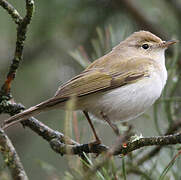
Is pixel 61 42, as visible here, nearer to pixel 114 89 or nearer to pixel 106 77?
pixel 106 77

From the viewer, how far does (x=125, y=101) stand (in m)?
3.14

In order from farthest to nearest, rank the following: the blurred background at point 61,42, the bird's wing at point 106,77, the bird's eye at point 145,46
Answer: the blurred background at point 61,42
the bird's eye at point 145,46
the bird's wing at point 106,77

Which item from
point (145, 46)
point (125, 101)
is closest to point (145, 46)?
point (145, 46)

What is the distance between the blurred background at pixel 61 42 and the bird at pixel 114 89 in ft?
1.90

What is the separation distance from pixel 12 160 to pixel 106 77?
1.37 metres

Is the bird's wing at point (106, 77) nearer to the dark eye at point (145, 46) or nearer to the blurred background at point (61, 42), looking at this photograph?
the dark eye at point (145, 46)

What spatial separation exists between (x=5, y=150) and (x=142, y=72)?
63.8 inches

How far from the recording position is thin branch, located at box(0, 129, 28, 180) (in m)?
2.12

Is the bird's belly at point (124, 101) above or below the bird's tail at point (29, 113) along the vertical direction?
below

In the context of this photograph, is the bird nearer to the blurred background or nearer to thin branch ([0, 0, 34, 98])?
thin branch ([0, 0, 34, 98])

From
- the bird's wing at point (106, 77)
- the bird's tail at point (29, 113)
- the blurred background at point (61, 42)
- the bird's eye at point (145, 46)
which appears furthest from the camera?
the blurred background at point (61, 42)

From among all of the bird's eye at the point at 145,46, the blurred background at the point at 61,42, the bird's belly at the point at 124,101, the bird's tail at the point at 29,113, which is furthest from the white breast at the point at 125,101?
the blurred background at the point at 61,42

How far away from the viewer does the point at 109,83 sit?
10.7 feet

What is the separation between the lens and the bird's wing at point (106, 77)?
120 inches
